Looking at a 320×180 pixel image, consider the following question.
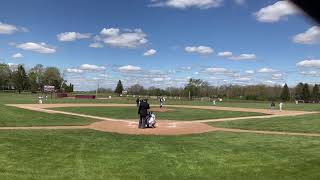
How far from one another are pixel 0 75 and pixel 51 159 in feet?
450

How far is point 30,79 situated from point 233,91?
6283 cm

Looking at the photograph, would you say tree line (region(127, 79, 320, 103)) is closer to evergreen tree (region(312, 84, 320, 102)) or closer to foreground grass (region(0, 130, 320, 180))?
evergreen tree (region(312, 84, 320, 102))

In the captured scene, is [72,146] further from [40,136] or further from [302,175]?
[302,175]

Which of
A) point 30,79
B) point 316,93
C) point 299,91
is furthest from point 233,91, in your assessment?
point 30,79

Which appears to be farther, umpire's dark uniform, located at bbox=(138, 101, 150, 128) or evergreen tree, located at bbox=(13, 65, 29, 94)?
evergreen tree, located at bbox=(13, 65, 29, 94)

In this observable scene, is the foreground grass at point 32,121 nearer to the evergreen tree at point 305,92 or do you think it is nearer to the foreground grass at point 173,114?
the foreground grass at point 173,114

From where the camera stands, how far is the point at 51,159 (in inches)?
520

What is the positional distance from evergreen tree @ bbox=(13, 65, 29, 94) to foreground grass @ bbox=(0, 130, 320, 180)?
123828 mm

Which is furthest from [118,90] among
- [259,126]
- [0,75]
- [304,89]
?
[259,126]

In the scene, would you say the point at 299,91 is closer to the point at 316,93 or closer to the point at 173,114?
the point at 316,93

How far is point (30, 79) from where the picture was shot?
143875 mm

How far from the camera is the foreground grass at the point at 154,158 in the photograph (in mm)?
11383

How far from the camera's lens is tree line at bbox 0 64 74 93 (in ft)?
455

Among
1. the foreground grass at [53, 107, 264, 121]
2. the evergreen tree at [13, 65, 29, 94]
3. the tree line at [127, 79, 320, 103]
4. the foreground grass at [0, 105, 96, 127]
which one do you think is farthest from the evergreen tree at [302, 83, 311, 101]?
the foreground grass at [0, 105, 96, 127]
